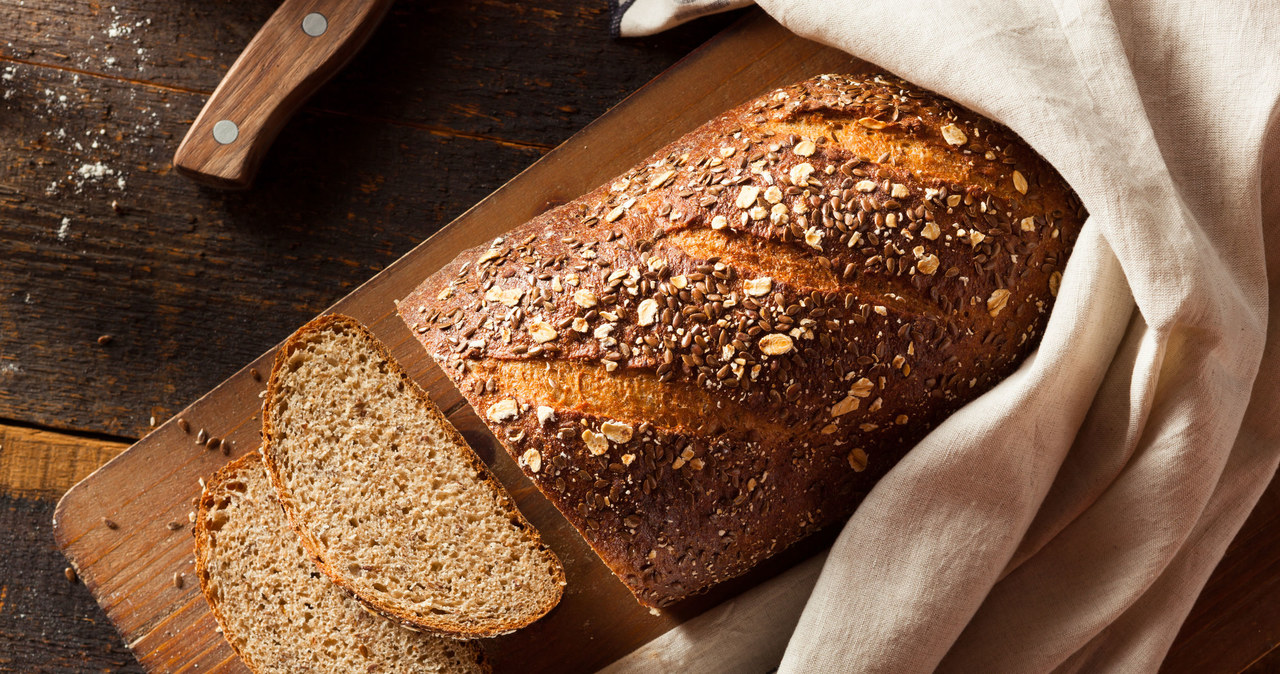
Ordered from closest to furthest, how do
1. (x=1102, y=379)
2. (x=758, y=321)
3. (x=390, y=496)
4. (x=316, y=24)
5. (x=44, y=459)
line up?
1. (x=758, y=321)
2. (x=1102, y=379)
3. (x=390, y=496)
4. (x=316, y=24)
5. (x=44, y=459)

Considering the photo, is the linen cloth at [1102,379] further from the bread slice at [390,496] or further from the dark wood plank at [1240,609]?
the bread slice at [390,496]

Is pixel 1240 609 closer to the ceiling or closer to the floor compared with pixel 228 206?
closer to the floor

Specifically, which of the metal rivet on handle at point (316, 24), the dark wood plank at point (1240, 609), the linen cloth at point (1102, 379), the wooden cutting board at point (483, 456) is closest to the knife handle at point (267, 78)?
the metal rivet on handle at point (316, 24)

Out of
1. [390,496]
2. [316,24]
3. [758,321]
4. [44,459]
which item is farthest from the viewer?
[44,459]

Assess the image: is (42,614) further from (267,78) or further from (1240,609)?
(1240,609)

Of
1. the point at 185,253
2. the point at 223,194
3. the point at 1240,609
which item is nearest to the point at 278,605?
the point at 185,253

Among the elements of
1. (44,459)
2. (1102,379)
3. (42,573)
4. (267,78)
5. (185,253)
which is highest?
(267,78)

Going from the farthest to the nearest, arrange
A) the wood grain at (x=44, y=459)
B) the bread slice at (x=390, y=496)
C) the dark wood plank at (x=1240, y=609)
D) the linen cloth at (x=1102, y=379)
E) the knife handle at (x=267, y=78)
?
the wood grain at (x=44, y=459) < the knife handle at (x=267, y=78) < the dark wood plank at (x=1240, y=609) < the bread slice at (x=390, y=496) < the linen cloth at (x=1102, y=379)

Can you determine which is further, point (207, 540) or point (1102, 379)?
point (207, 540)
